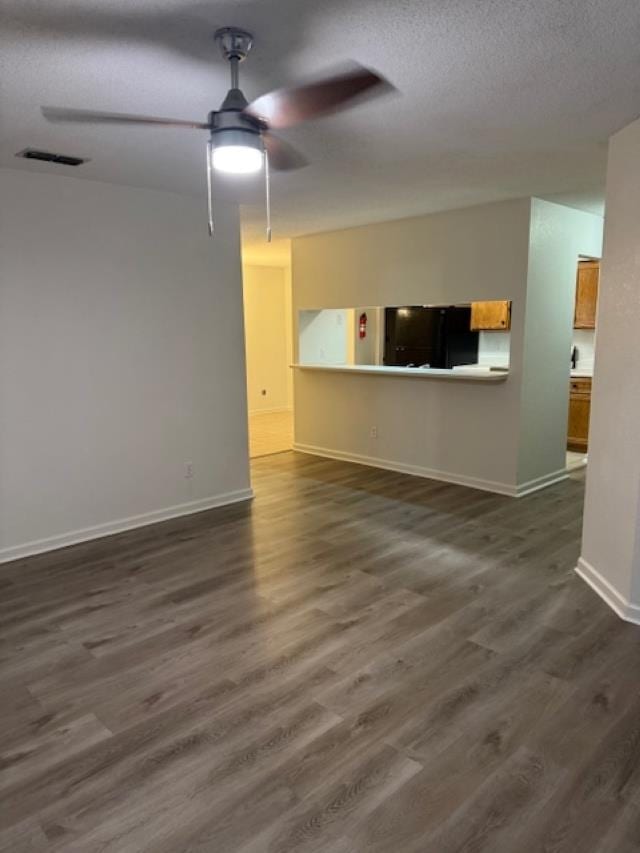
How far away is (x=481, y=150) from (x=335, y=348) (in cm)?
389

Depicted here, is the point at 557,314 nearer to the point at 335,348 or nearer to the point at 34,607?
the point at 335,348

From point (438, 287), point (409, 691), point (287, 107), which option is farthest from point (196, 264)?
point (409, 691)

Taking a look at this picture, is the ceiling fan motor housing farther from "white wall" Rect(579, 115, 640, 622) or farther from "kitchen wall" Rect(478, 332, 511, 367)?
"kitchen wall" Rect(478, 332, 511, 367)

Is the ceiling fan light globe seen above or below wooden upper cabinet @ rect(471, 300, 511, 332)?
above

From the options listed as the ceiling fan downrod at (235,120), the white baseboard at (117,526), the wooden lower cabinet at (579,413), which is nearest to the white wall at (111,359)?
the white baseboard at (117,526)

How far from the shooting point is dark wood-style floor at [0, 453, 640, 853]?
5.65 ft

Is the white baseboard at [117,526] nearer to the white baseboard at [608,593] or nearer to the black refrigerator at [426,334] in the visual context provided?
the black refrigerator at [426,334]

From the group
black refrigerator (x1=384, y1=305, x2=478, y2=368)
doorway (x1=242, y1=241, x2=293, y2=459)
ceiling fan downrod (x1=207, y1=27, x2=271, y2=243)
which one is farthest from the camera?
doorway (x1=242, y1=241, x2=293, y2=459)

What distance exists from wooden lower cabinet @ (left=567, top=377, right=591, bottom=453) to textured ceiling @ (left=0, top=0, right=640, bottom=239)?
3.01m

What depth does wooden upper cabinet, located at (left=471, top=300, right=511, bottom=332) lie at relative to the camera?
6.34m

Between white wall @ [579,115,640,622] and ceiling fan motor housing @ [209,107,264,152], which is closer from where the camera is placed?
ceiling fan motor housing @ [209,107,264,152]

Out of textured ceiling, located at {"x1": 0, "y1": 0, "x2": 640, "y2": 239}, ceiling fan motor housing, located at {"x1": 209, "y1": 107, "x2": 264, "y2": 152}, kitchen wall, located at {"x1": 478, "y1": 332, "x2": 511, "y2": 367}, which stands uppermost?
textured ceiling, located at {"x1": 0, "y1": 0, "x2": 640, "y2": 239}

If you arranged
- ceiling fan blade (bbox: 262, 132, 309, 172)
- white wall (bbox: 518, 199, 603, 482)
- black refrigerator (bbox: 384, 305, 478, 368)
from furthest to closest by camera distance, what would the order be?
black refrigerator (bbox: 384, 305, 478, 368) → white wall (bbox: 518, 199, 603, 482) → ceiling fan blade (bbox: 262, 132, 309, 172)

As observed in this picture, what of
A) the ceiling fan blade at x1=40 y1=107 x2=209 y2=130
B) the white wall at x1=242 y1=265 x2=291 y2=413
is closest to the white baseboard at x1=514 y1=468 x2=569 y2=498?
the ceiling fan blade at x1=40 y1=107 x2=209 y2=130
